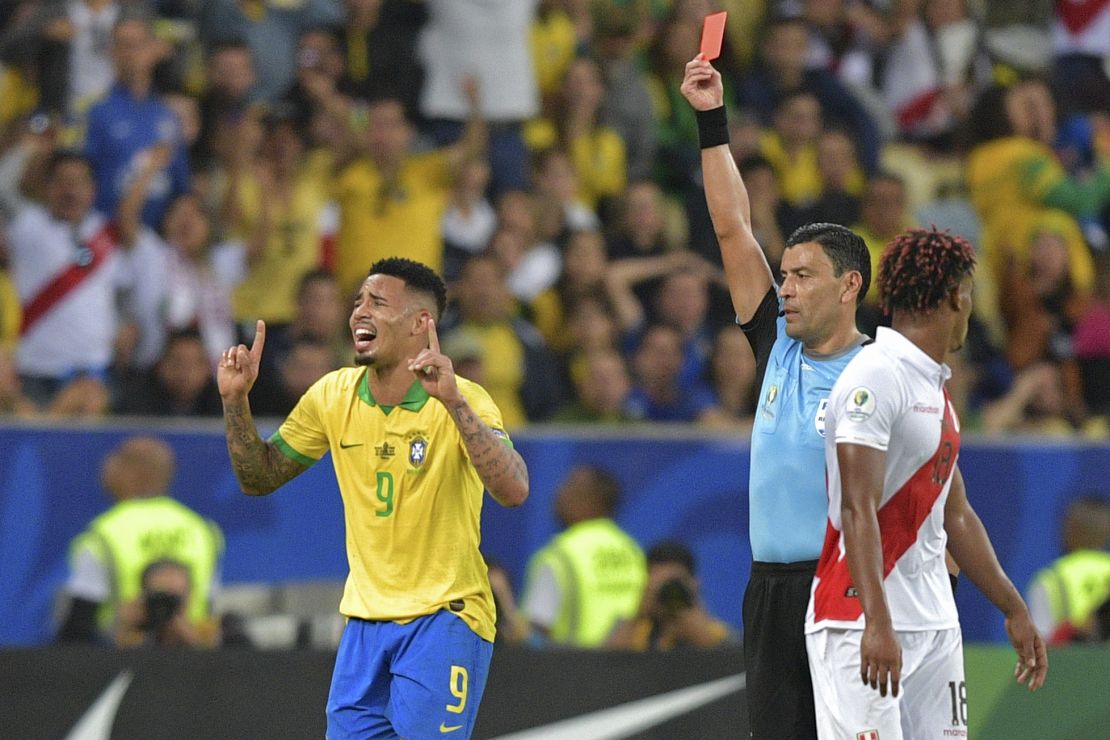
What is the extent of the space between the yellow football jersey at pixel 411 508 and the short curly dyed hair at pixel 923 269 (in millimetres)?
1419

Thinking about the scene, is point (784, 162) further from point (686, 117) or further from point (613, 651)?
point (613, 651)

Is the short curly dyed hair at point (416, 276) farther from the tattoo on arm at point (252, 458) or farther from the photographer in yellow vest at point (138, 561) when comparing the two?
the photographer in yellow vest at point (138, 561)

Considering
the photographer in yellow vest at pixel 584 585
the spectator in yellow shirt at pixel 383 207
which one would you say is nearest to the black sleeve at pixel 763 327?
the photographer in yellow vest at pixel 584 585

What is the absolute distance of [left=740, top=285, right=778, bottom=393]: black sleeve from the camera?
6637mm

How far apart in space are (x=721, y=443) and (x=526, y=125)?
3.66m

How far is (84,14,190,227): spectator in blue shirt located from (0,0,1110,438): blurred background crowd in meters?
0.02

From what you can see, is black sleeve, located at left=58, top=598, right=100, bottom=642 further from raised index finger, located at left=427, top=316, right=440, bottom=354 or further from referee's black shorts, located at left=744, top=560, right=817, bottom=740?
referee's black shorts, located at left=744, top=560, right=817, bottom=740

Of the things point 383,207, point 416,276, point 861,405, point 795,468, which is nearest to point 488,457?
point 416,276

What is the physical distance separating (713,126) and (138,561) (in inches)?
167

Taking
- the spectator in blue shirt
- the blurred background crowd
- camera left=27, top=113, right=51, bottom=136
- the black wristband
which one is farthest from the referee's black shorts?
camera left=27, top=113, right=51, bottom=136

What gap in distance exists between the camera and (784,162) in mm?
14289

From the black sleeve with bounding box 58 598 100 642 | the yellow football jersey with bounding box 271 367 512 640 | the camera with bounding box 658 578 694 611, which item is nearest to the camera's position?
the yellow football jersey with bounding box 271 367 512 640

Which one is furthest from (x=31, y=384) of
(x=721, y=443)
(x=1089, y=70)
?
(x=1089, y=70)

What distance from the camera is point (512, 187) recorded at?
13305mm
